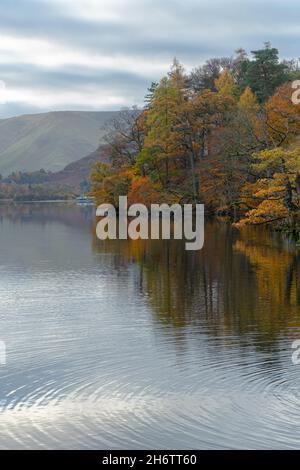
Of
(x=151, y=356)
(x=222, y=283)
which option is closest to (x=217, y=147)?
(x=222, y=283)

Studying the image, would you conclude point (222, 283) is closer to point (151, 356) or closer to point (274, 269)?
point (274, 269)

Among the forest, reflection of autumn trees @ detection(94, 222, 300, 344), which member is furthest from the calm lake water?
the forest

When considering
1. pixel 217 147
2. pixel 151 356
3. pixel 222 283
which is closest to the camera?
pixel 151 356

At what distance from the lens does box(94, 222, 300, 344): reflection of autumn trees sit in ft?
65.8

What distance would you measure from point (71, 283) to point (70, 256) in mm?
10834

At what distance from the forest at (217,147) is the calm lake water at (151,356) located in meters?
14.1

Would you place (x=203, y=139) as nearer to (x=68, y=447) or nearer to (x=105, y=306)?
(x=105, y=306)

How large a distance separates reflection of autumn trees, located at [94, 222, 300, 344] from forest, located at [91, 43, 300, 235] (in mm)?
4408

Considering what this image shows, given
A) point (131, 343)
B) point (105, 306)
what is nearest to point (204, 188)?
point (105, 306)

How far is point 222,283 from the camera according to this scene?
27156 mm

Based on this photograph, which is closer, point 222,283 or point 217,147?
point 222,283

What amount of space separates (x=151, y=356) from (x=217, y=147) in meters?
46.9

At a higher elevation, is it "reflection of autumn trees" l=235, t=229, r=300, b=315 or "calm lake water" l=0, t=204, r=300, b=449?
"reflection of autumn trees" l=235, t=229, r=300, b=315

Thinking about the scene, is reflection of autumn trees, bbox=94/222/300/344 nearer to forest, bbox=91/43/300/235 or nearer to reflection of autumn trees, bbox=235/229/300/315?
reflection of autumn trees, bbox=235/229/300/315
